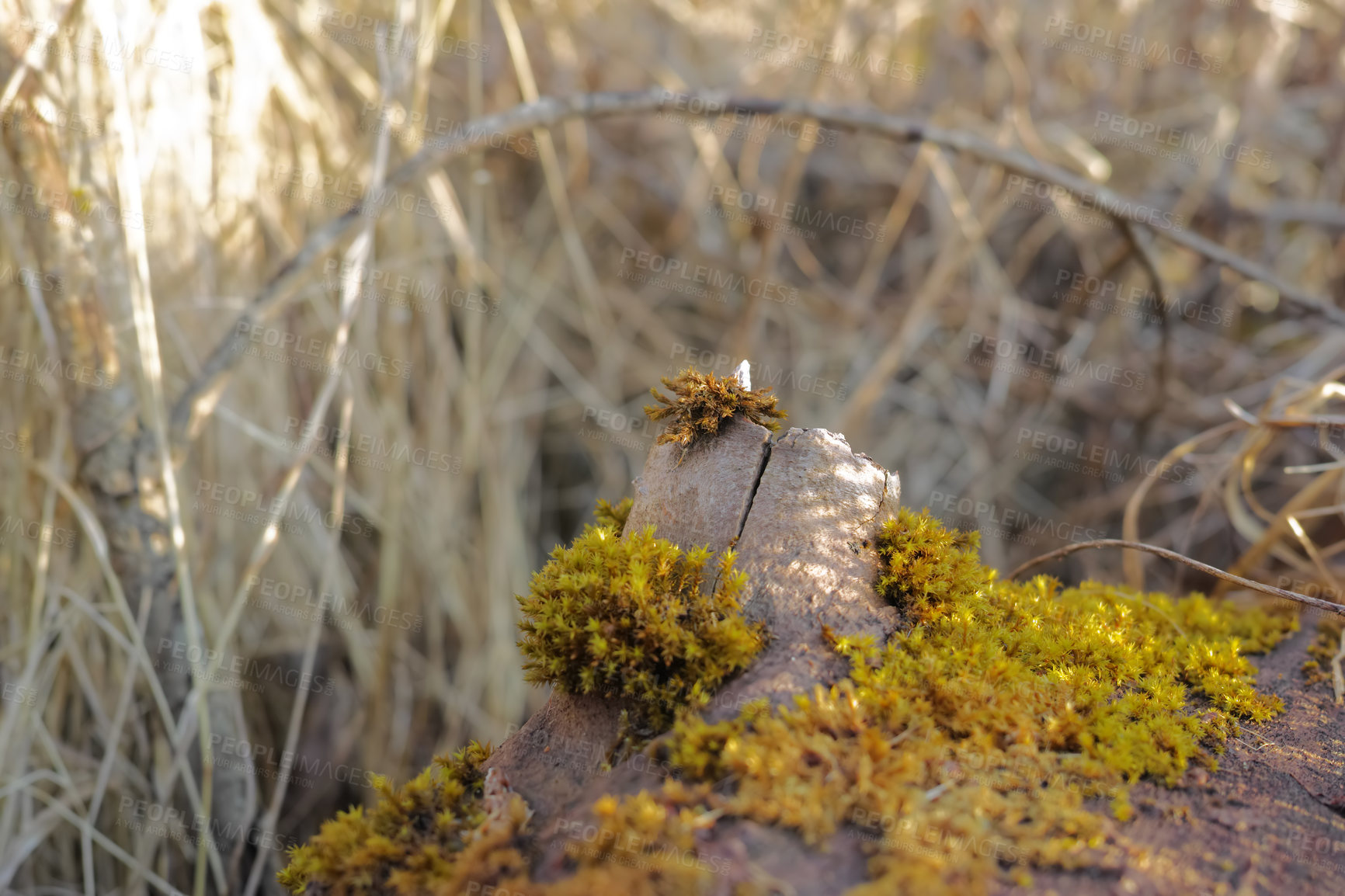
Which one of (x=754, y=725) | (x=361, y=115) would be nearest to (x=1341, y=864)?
(x=754, y=725)

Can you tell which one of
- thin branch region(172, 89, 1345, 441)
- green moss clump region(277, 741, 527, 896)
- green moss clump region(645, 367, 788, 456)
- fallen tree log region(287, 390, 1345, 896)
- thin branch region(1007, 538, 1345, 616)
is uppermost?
thin branch region(172, 89, 1345, 441)

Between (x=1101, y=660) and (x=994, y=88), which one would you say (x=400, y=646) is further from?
(x=994, y=88)

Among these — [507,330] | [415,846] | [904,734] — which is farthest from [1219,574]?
[507,330]

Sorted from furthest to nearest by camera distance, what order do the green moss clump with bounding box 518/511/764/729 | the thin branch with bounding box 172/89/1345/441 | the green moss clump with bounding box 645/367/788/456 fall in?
the thin branch with bounding box 172/89/1345/441 < the green moss clump with bounding box 645/367/788/456 < the green moss clump with bounding box 518/511/764/729

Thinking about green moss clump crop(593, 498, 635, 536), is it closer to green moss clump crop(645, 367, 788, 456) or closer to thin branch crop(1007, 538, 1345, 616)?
green moss clump crop(645, 367, 788, 456)

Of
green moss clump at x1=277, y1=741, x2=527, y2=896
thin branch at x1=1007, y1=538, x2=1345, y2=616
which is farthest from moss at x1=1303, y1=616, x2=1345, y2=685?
green moss clump at x1=277, y1=741, x2=527, y2=896

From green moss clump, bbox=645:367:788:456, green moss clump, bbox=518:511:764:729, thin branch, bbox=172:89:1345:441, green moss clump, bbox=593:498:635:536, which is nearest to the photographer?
green moss clump, bbox=518:511:764:729

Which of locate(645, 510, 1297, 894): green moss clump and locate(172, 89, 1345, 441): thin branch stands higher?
locate(172, 89, 1345, 441): thin branch
